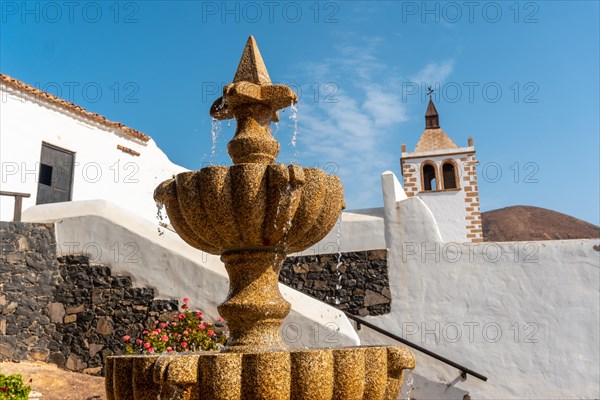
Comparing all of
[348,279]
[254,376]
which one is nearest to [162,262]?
[348,279]

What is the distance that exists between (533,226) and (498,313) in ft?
120

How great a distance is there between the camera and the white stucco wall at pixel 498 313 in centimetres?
882

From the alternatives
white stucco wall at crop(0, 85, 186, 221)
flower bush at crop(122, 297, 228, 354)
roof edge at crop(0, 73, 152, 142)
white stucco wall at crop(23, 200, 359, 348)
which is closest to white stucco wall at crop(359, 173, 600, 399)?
white stucco wall at crop(23, 200, 359, 348)

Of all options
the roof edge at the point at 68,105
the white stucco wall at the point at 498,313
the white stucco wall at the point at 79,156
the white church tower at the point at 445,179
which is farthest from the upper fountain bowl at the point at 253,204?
the white church tower at the point at 445,179

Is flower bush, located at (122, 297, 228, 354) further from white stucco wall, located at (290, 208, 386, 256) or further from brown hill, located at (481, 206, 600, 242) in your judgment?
brown hill, located at (481, 206, 600, 242)

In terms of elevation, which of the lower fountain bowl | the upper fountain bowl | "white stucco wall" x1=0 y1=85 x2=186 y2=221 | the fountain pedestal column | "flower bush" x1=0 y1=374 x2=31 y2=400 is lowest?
"flower bush" x1=0 y1=374 x2=31 y2=400

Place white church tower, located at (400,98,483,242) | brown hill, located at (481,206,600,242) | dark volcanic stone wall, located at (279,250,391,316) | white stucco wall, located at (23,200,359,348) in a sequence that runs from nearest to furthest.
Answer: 1. white stucco wall, located at (23,200,359,348)
2. dark volcanic stone wall, located at (279,250,391,316)
3. white church tower, located at (400,98,483,242)
4. brown hill, located at (481,206,600,242)

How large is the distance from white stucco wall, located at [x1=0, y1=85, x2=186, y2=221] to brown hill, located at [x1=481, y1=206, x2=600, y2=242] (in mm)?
31395

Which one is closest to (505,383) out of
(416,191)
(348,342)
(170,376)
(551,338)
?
(551,338)

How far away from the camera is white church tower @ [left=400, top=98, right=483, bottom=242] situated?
17.2 meters

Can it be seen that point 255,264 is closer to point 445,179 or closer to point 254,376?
point 254,376

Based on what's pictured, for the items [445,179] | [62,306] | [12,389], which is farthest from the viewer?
[445,179]

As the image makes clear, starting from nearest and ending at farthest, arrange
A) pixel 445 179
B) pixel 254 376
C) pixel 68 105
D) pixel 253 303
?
pixel 254 376 < pixel 253 303 < pixel 68 105 < pixel 445 179

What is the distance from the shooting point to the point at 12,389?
5.19 m
